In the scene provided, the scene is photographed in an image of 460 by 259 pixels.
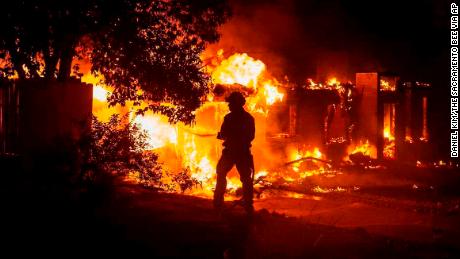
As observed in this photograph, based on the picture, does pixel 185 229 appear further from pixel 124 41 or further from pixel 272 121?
pixel 272 121

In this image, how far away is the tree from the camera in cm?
809

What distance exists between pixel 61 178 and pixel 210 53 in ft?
43.2

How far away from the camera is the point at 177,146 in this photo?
17.2 m

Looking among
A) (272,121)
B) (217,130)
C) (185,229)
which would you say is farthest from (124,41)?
(272,121)

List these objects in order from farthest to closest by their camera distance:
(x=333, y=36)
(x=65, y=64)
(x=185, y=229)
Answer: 1. (x=333, y=36)
2. (x=65, y=64)
3. (x=185, y=229)

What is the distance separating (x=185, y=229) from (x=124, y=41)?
3879 millimetres

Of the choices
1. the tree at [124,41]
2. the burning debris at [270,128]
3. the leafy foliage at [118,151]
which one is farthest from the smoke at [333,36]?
the leafy foliage at [118,151]

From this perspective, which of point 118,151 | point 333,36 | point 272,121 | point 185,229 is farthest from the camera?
point 333,36

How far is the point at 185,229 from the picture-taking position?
7098 millimetres

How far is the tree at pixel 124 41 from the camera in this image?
8.09 m

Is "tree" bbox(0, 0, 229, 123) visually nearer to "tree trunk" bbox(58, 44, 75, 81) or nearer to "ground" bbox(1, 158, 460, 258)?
"tree trunk" bbox(58, 44, 75, 81)

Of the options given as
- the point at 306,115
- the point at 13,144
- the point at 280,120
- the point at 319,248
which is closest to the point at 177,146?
the point at 280,120

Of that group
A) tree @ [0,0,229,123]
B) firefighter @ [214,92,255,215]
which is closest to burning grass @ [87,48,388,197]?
tree @ [0,0,229,123]

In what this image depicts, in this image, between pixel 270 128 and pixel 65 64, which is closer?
pixel 65 64
